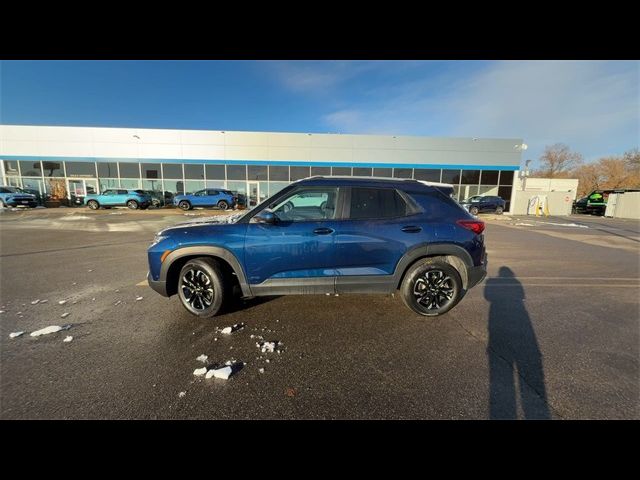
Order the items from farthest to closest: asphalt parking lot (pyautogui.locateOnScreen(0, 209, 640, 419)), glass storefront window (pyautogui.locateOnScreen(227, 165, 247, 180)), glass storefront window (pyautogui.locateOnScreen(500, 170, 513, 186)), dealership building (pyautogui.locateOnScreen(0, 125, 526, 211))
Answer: glass storefront window (pyautogui.locateOnScreen(500, 170, 513, 186)) < glass storefront window (pyautogui.locateOnScreen(227, 165, 247, 180)) < dealership building (pyautogui.locateOnScreen(0, 125, 526, 211)) < asphalt parking lot (pyautogui.locateOnScreen(0, 209, 640, 419))

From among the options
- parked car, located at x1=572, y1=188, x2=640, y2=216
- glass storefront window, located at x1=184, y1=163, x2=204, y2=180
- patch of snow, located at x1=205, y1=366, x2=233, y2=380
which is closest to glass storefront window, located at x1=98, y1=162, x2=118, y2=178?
glass storefront window, located at x1=184, y1=163, x2=204, y2=180

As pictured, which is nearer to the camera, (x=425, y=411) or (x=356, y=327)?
(x=425, y=411)

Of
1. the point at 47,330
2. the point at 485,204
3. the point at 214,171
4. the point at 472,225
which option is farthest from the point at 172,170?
the point at 485,204

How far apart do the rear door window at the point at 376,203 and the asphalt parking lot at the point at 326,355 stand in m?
1.42

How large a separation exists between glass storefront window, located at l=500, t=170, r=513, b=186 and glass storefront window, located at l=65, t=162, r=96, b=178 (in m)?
36.9

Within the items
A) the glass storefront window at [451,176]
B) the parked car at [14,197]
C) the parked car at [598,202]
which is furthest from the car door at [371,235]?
the parked car at [598,202]

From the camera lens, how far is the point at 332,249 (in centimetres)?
345

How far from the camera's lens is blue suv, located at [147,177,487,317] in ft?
11.3

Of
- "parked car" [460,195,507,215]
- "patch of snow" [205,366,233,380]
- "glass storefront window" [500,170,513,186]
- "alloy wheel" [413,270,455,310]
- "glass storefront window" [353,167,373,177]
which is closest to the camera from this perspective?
"patch of snow" [205,366,233,380]

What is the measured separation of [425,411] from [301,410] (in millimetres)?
970

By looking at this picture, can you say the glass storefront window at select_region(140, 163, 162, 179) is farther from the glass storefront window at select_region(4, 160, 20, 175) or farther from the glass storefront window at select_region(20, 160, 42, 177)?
the glass storefront window at select_region(4, 160, 20, 175)
